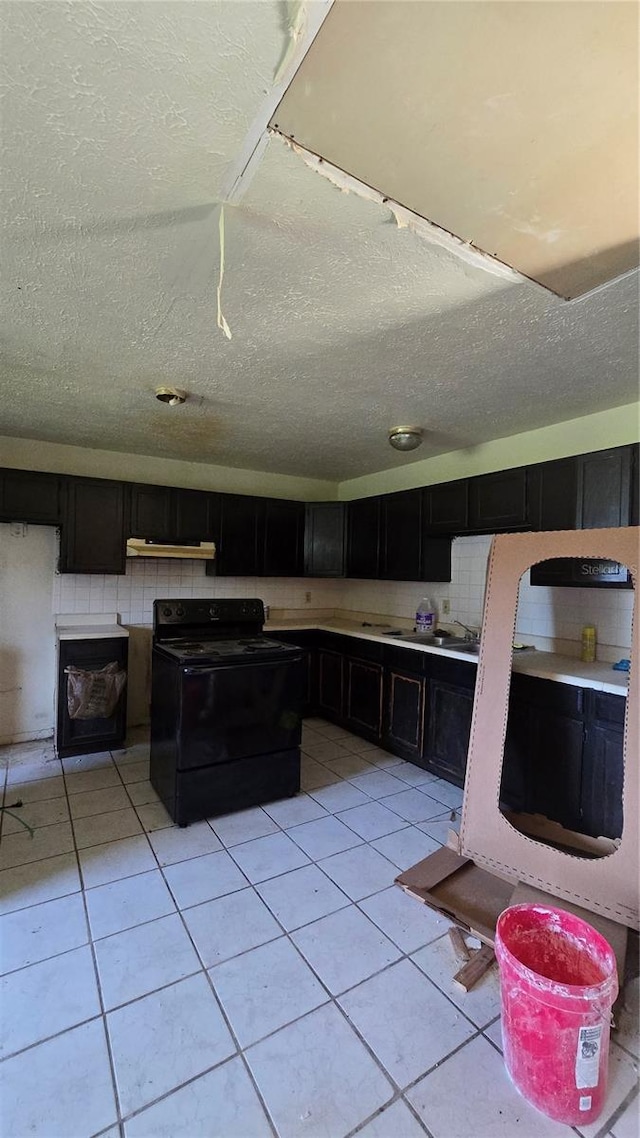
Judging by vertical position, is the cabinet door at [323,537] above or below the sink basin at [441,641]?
above

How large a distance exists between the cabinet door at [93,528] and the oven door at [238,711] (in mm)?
1526

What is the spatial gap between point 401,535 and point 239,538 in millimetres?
1439

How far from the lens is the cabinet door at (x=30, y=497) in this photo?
10.8 ft

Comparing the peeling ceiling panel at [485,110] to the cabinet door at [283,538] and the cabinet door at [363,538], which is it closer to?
the cabinet door at [363,538]

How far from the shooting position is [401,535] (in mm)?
3914

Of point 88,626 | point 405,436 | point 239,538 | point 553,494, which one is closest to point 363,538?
point 239,538

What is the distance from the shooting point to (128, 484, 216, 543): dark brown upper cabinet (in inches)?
147

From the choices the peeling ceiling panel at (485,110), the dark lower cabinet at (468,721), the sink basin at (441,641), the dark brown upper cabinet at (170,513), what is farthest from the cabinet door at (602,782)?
the dark brown upper cabinet at (170,513)

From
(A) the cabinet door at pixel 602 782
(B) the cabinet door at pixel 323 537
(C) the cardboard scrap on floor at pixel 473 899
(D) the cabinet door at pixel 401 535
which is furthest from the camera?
(B) the cabinet door at pixel 323 537

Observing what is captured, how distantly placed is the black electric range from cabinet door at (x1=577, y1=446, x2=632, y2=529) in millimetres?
1875

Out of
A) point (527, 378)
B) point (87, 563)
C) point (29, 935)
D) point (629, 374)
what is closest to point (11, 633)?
point (87, 563)

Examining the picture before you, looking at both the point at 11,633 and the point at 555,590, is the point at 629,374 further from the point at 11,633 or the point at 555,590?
the point at 11,633

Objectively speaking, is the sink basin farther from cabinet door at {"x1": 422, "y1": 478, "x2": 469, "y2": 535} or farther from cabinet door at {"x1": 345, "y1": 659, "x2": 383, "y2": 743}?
cabinet door at {"x1": 422, "y1": 478, "x2": 469, "y2": 535}

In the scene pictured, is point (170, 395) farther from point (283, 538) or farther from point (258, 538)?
point (283, 538)
